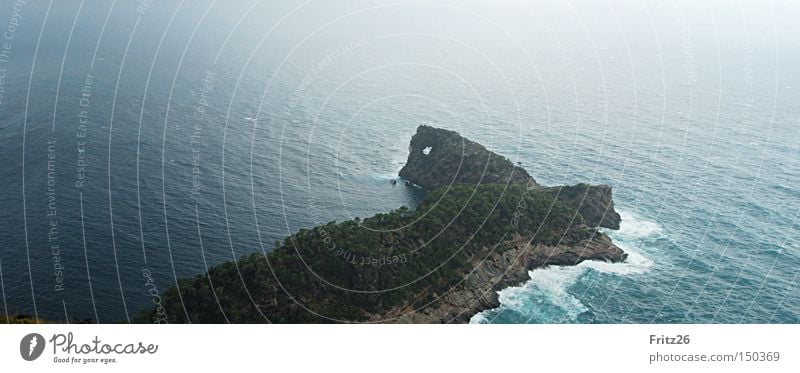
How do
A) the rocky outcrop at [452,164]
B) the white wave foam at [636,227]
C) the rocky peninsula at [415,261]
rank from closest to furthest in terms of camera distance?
the rocky peninsula at [415,261], the white wave foam at [636,227], the rocky outcrop at [452,164]

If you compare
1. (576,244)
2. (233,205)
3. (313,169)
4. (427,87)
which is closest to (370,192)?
(313,169)

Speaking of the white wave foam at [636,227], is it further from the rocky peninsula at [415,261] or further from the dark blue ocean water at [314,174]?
the rocky peninsula at [415,261]

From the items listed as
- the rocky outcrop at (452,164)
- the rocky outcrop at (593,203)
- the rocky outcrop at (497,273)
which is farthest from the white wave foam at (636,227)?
the rocky outcrop at (452,164)

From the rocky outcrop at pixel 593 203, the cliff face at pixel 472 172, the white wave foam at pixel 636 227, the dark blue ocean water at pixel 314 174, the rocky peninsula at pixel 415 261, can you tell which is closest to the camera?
the rocky peninsula at pixel 415 261

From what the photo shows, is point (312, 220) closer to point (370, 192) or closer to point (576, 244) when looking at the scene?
point (370, 192)

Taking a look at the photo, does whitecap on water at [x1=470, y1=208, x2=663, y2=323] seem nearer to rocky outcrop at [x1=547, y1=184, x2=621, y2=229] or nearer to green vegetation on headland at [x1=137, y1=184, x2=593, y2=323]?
rocky outcrop at [x1=547, y1=184, x2=621, y2=229]

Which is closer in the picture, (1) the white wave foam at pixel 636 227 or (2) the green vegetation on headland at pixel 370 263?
(2) the green vegetation on headland at pixel 370 263
